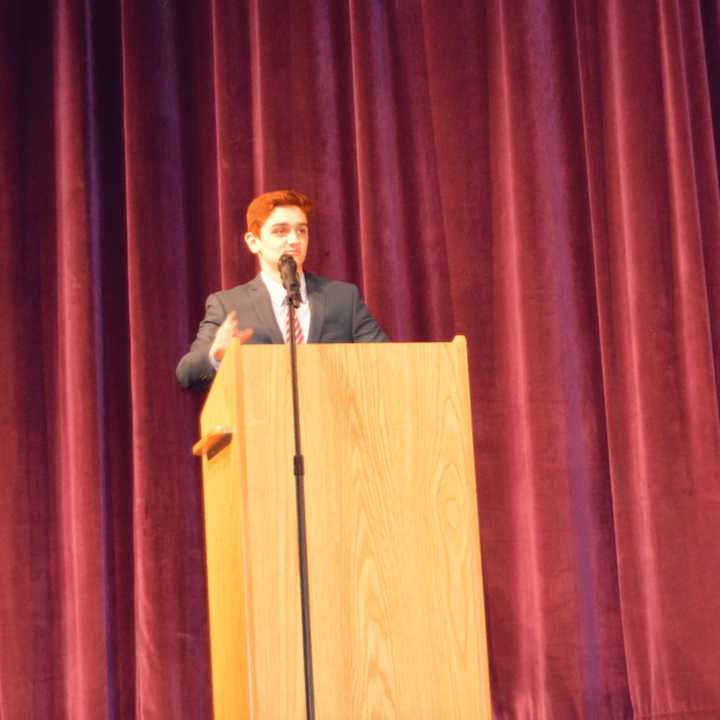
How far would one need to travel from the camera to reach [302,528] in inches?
84.9

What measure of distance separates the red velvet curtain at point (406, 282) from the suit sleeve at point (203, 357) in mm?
577

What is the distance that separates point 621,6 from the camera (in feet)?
12.4

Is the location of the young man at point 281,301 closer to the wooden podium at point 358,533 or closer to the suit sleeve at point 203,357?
the suit sleeve at point 203,357

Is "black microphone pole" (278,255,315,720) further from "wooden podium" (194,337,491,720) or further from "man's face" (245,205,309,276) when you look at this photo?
"man's face" (245,205,309,276)

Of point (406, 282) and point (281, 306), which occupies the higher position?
point (406, 282)

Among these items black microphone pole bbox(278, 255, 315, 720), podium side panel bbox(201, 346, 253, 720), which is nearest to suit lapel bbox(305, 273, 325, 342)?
podium side panel bbox(201, 346, 253, 720)

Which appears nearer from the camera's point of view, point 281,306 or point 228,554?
point 228,554

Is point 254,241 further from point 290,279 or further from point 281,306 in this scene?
Answer: point 290,279

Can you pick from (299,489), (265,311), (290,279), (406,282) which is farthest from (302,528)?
(406,282)

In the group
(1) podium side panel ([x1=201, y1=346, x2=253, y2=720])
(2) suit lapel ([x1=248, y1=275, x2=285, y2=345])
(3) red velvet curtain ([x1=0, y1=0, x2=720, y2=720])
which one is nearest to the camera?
(1) podium side panel ([x1=201, y1=346, x2=253, y2=720])

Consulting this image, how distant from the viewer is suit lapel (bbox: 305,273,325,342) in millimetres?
3016

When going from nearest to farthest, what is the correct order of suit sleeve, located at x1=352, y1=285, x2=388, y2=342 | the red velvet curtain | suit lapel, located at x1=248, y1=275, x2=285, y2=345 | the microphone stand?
the microphone stand < suit lapel, located at x1=248, y1=275, x2=285, y2=345 < suit sleeve, located at x1=352, y1=285, x2=388, y2=342 < the red velvet curtain

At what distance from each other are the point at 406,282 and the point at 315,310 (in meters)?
0.73

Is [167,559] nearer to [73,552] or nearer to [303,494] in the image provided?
[73,552]
